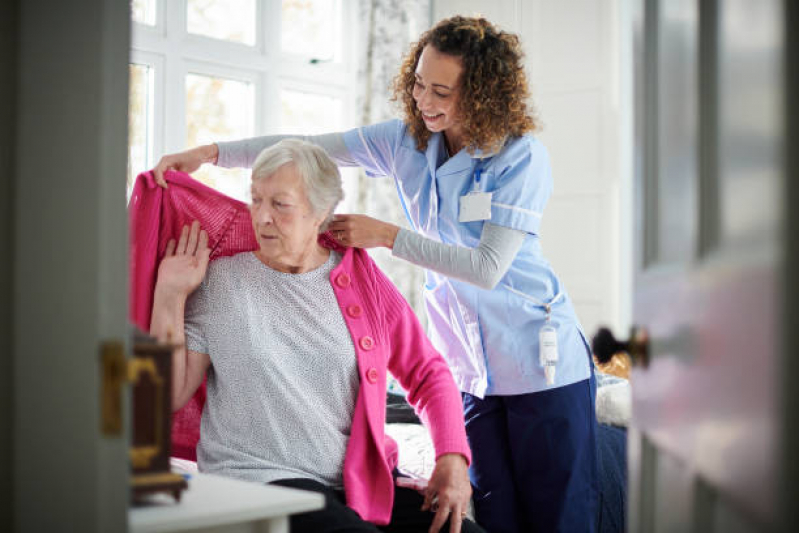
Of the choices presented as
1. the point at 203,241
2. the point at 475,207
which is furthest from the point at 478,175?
the point at 203,241

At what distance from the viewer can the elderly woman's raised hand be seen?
1.77m

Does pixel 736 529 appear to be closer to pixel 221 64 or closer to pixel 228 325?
pixel 228 325

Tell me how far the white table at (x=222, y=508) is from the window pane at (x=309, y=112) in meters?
3.36

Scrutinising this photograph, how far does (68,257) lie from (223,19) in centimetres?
358

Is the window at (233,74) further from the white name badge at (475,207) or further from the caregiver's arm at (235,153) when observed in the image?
the white name badge at (475,207)

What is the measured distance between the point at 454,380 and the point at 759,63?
4.36 feet

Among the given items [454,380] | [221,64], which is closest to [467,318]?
[454,380]

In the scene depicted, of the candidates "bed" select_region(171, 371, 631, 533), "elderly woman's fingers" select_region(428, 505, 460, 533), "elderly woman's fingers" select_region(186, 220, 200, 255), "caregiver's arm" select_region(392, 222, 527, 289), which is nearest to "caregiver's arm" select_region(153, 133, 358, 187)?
"elderly woman's fingers" select_region(186, 220, 200, 255)

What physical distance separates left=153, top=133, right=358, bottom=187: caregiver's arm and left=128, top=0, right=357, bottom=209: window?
1.69m

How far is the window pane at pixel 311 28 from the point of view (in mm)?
4402

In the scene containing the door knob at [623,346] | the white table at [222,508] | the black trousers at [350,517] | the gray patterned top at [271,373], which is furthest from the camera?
the gray patterned top at [271,373]

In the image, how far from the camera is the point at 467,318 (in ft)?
6.61

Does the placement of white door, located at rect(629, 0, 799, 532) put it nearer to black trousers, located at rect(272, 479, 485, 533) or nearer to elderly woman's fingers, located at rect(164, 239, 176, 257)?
black trousers, located at rect(272, 479, 485, 533)

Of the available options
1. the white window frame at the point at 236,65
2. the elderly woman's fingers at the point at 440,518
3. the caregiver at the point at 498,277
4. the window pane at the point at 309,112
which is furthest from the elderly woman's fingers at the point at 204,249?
the window pane at the point at 309,112
